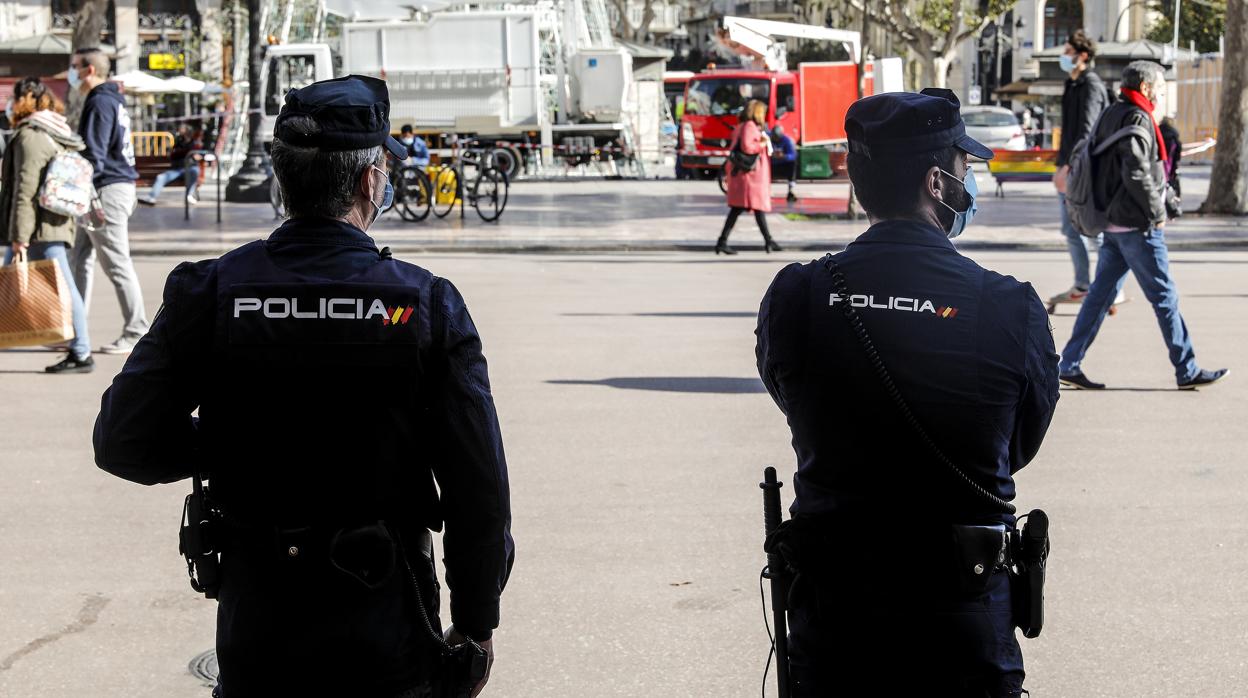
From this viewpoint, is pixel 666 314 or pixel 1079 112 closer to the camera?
pixel 1079 112

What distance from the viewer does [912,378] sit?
8.84ft

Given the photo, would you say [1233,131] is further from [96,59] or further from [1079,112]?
[96,59]

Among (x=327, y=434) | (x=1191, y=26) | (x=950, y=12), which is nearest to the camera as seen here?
(x=327, y=434)

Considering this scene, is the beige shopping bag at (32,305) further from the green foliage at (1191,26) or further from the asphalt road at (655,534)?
the green foliage at (1191,26)

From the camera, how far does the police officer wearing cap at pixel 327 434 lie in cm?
251

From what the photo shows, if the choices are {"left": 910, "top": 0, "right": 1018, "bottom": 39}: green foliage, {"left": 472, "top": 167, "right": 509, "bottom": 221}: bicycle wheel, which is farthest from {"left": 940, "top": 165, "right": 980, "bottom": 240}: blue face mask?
{"left": 910, "top": 0, "right": 1018, "bottom": 39}: green foliage

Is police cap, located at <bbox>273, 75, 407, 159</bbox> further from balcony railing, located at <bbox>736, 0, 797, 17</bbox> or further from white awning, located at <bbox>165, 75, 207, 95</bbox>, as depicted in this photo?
balcony railing, located at <bbox>736, 0, 797, 17</bbox>

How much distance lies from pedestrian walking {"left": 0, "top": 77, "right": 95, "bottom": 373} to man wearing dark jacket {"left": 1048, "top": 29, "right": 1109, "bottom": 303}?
20.4 feet

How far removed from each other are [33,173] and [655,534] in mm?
4896

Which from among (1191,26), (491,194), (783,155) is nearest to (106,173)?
(491,194)

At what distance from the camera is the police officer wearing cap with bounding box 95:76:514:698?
2.51 meters

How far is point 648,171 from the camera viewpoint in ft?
130

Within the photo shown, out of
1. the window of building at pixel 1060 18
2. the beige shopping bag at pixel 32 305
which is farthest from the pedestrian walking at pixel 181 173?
the window of building at pixel 1060 18

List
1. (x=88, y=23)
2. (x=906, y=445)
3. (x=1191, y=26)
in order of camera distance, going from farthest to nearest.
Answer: (x=1191, y=26) → (x=88, y=23) → (x=906, y=445)
